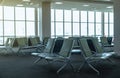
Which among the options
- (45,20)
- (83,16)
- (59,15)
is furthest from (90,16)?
(45,20)

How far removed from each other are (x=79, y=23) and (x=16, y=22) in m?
5.36

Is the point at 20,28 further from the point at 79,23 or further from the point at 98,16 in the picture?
the point at 98,16

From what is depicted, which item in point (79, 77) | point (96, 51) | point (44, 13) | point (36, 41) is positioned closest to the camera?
point (79, 77)

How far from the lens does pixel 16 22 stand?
Result: 1838 centimetres

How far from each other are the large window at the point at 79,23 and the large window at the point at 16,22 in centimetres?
192

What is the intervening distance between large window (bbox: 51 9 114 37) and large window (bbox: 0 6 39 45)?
75.4 inches

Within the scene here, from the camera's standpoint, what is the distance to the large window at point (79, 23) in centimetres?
1977

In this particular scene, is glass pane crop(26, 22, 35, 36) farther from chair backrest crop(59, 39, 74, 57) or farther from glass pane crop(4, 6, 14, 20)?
chair backrest crop(59, 39, 74, 57)

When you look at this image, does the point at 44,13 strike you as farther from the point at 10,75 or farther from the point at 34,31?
the point at 10,75

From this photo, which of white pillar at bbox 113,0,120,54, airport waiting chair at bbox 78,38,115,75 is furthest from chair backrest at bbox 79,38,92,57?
white pillar at bbox 113,0,120,54

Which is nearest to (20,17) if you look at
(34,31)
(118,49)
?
(34,31)

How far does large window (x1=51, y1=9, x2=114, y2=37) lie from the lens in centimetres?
1977

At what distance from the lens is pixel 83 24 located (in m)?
20.8

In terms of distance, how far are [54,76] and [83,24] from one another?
49.9 feet
